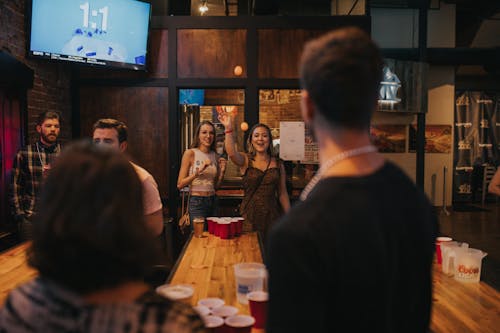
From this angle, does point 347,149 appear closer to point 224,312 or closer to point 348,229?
point 348,229

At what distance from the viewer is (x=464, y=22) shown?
36.2 ft

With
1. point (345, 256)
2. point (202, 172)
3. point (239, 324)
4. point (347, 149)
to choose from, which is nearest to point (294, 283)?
point (345, 256)

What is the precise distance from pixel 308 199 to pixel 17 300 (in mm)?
568

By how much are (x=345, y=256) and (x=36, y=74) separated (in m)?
4.53

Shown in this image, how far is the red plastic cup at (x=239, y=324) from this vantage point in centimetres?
154

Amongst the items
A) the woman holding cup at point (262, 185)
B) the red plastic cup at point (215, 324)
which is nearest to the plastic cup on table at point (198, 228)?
the woman holding cup at point (262, 185)

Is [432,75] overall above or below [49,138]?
above

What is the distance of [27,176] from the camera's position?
3.94 metres

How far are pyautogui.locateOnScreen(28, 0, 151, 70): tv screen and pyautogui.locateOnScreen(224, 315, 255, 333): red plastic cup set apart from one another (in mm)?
3742

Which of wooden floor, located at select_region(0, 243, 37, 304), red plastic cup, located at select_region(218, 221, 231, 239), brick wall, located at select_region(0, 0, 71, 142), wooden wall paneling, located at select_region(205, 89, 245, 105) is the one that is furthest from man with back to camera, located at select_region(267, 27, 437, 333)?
wooden wall paneling, located at select_region(205, 89, 245, 105)

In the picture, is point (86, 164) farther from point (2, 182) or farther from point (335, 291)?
point (2, 182)

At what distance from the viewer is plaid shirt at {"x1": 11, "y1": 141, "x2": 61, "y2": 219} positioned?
3.87m

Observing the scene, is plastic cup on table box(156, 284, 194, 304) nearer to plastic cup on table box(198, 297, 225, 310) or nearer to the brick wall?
plastic cup on table box(198, 297, 225, 310)

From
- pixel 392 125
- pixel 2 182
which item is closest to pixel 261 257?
pixel 2 182
